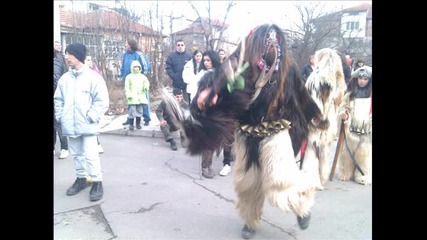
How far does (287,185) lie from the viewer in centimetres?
323

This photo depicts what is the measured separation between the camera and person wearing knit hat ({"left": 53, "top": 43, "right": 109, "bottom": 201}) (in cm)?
449

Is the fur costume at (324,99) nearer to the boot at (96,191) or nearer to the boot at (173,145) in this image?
the boot at (96,191)

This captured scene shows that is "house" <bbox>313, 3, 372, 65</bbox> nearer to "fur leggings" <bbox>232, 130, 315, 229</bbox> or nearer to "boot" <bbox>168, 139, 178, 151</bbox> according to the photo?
"boot" <bbox>168, 139, 178, 151</bbox>

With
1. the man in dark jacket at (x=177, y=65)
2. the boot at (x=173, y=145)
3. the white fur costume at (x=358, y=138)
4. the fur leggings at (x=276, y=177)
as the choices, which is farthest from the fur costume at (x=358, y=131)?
the man in dark jacket at (x=177, y=65)

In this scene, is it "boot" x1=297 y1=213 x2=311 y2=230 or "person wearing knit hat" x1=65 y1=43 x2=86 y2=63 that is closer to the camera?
"boot" x1=297 y1=213 x2=311 y2=230

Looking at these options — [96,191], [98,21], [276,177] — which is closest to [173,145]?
[96,191]

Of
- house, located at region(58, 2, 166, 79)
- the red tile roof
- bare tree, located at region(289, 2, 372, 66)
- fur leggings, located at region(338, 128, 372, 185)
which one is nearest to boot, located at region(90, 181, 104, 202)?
fur leggings, located at region(338, 128, 372, 185)

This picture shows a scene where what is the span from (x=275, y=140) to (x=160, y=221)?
160 cm

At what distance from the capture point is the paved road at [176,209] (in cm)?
377

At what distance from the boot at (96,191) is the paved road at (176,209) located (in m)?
0.07
